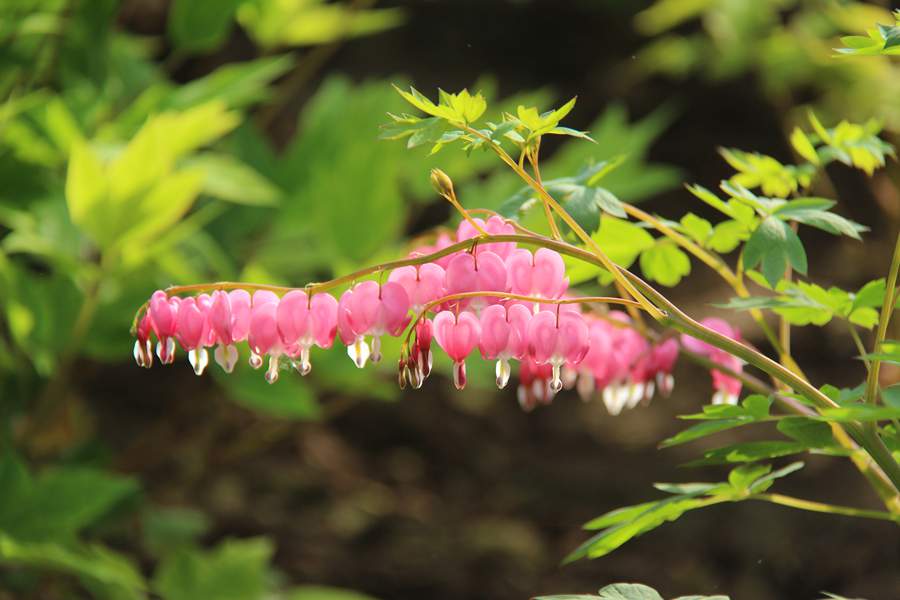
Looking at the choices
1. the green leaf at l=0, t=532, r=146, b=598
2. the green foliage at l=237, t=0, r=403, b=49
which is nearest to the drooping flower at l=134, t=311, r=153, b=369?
the green leaf at l=0, t=532, r=146, b=598

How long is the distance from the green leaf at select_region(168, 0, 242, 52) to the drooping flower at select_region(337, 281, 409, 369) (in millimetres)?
1289

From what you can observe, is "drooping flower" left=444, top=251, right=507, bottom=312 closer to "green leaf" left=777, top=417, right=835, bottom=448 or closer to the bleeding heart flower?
the bleeding heart flower

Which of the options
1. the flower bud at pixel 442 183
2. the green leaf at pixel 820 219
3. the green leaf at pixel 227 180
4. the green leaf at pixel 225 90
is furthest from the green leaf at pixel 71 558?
the green leaf at pixel 820 219

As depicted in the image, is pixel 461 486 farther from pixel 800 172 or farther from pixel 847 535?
pixel 800 172

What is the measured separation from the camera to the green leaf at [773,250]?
2.45ft

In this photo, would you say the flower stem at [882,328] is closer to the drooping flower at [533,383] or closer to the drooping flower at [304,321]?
the drooping flower at [533,383]

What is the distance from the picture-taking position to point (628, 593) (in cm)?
71

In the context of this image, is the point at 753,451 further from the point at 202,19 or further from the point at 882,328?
the point at 202,19

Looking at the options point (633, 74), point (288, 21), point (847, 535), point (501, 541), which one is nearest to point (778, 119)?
point (633, 74)

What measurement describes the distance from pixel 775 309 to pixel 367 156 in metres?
1.23

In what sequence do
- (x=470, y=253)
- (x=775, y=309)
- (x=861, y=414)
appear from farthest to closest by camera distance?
1. (x=775, y=309)
2. (x=470, y=253)
3. (x=861, y=414)

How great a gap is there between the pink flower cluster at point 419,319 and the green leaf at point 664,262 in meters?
0.15

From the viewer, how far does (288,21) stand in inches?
85.4

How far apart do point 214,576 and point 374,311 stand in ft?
4.44
